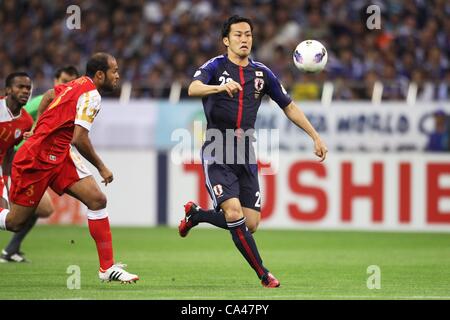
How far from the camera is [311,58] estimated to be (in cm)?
1073

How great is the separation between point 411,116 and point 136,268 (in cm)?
888

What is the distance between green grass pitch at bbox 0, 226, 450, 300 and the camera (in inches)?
377

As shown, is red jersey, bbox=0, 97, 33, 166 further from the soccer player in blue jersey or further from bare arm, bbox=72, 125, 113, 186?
the soccer player in blue jersey

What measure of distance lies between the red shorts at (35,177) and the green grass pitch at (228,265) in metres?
0.89

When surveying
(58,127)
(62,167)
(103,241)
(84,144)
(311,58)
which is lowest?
(103,241)

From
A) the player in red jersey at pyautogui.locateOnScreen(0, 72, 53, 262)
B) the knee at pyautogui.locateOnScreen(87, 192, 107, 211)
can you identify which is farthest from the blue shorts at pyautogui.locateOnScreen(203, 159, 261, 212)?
the player in red jersey at pyautogui.locateOnScreen(0, 72, 53, 262)

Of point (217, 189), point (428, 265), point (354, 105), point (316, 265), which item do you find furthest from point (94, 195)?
point (354, 105)

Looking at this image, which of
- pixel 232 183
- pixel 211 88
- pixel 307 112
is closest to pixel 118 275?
pixel 232 183

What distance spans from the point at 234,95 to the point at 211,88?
2.20 feet

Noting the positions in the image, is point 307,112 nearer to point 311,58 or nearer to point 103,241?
point 311,58

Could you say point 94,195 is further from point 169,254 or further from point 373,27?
point 373,27

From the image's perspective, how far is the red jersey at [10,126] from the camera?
1216 centimetres

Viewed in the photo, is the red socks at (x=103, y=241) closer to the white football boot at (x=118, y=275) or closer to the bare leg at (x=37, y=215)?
the white football boot at (x=118, y=275)

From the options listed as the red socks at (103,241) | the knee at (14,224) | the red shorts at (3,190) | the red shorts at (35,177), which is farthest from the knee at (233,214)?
the red shorts at (3,190)
